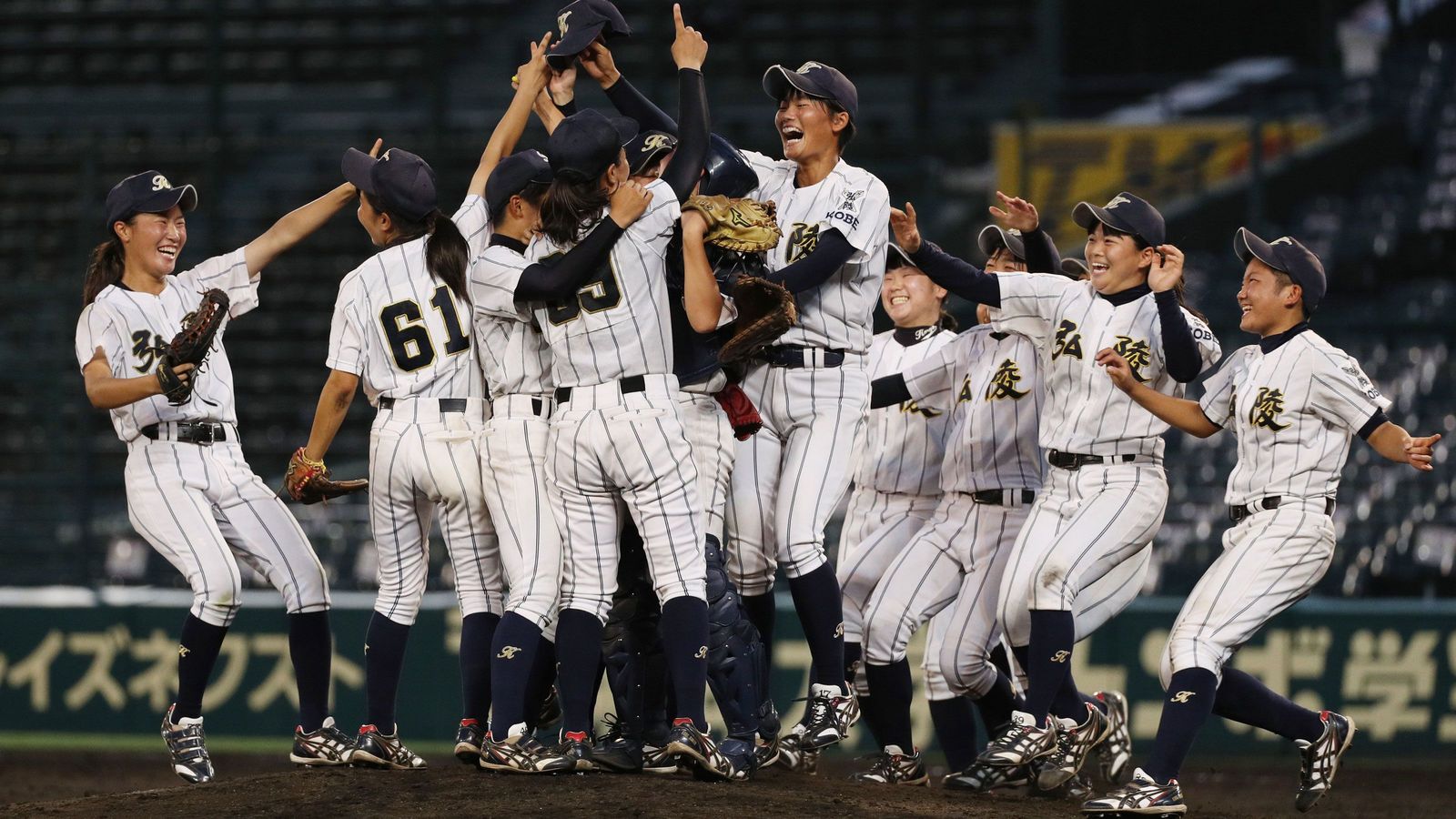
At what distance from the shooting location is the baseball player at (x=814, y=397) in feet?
17.8

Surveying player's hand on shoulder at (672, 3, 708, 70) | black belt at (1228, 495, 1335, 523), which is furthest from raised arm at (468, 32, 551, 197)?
black belt at (1228, 495, 1335, 523)

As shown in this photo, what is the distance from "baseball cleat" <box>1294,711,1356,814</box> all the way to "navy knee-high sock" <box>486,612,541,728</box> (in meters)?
2.45

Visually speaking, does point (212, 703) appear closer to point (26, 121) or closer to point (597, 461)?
point (597, 461)

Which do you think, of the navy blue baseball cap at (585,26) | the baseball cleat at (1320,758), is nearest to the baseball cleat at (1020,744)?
the baseball cleat at (1320,758)

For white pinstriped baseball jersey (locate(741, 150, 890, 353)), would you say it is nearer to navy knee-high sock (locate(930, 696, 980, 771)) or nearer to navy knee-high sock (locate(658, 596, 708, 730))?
navy knee-high sock (locate(658, 596, 708, 730))

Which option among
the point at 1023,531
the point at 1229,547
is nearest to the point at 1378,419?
the point at 1229,547

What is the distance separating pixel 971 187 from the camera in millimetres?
12914

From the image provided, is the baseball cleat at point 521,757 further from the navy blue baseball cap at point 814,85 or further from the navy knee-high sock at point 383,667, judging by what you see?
the navy blue baseball cap at point 814,85

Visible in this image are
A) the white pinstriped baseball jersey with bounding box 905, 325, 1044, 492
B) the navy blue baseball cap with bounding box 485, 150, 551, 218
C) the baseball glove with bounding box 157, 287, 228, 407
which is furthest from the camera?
the white pinstriped baseball jersey with bounding box 905, 325, 1044, 492

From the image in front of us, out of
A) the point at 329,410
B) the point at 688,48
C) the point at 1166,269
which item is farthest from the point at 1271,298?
the point at 329,410

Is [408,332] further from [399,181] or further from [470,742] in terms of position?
[470,742]

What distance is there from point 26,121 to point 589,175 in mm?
12257

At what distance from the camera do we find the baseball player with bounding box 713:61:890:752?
541cm

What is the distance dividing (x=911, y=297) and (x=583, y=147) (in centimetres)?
211
